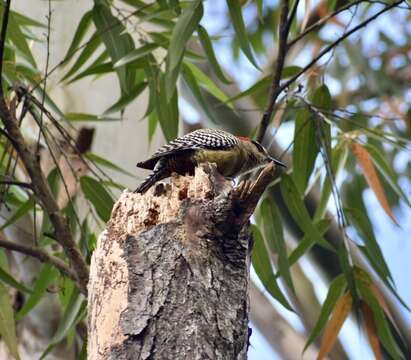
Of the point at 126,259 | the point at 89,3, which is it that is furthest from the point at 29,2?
the point at 126,259

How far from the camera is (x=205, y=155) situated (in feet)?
13.5

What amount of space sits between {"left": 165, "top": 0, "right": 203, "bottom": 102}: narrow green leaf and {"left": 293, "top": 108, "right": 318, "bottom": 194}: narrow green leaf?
0.66 metres

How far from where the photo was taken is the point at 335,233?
226 inches

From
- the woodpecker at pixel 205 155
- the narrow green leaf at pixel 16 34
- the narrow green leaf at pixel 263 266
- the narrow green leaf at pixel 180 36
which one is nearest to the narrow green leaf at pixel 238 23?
the narrow green leaf at pixel 180 36

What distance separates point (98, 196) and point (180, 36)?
810mm

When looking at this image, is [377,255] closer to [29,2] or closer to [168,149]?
[168,149]

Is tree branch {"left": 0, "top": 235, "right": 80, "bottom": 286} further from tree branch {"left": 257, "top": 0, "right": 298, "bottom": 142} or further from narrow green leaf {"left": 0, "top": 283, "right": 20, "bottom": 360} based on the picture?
tree branch {"left": 257, "top": 0, "right": 298, "bottom": 142}

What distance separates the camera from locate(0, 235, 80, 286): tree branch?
365cm

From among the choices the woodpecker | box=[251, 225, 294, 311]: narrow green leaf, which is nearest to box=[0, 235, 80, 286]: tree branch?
the woodpecker

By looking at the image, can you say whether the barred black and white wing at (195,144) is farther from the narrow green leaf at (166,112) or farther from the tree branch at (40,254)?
the tree branch at (40,254)

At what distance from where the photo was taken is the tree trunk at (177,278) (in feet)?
7.68

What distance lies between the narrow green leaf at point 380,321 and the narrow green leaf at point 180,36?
121cm

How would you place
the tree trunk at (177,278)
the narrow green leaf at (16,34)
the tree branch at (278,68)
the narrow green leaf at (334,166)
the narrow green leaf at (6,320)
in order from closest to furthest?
the tree trunk at (177,278) < the tree branch at (278,68) < the narrow green leaf at (6,320) < the narrow green leaf at (16,34) < the narrow green leaf at (334,166)

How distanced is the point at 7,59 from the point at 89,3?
4.94ft
